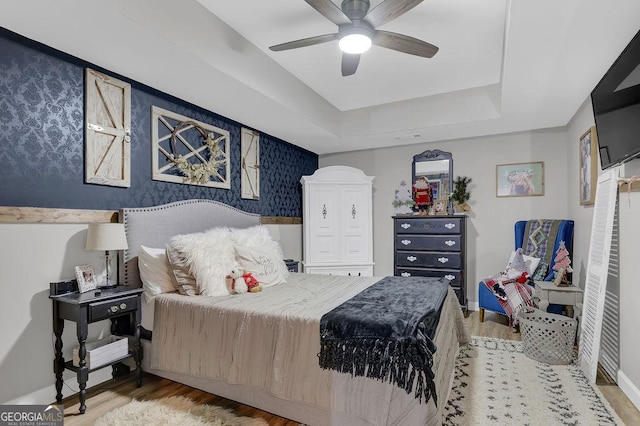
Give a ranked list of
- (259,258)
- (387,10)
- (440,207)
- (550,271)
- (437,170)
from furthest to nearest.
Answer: (437,170)
(440,207)
(550,271)
(259,258)
(387,10)

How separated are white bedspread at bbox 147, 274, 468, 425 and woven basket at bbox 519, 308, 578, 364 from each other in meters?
0.90

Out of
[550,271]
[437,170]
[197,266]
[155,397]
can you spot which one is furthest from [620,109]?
[155,397]

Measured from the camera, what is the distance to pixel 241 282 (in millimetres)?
2672

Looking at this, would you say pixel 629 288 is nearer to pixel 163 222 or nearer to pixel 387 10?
pixel 387 10

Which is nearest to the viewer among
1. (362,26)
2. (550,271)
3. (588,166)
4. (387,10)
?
(387,10)

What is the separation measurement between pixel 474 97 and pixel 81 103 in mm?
3923

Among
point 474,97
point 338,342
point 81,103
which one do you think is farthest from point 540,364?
point 81,103

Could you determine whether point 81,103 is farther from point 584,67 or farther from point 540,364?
point 540,364

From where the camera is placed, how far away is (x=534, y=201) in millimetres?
4586

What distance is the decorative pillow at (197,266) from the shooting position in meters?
2.58

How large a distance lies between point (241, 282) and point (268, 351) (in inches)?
29.8

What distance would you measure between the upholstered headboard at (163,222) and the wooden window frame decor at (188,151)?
10.4 inches

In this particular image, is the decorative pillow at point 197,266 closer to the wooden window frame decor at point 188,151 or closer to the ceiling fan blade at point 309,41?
the wooden window frame decor at point 188,151

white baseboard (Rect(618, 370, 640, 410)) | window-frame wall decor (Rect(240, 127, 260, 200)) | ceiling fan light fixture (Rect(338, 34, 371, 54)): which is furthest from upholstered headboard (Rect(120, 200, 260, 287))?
white baseboard (Rect(618, 370, 640, 410))
